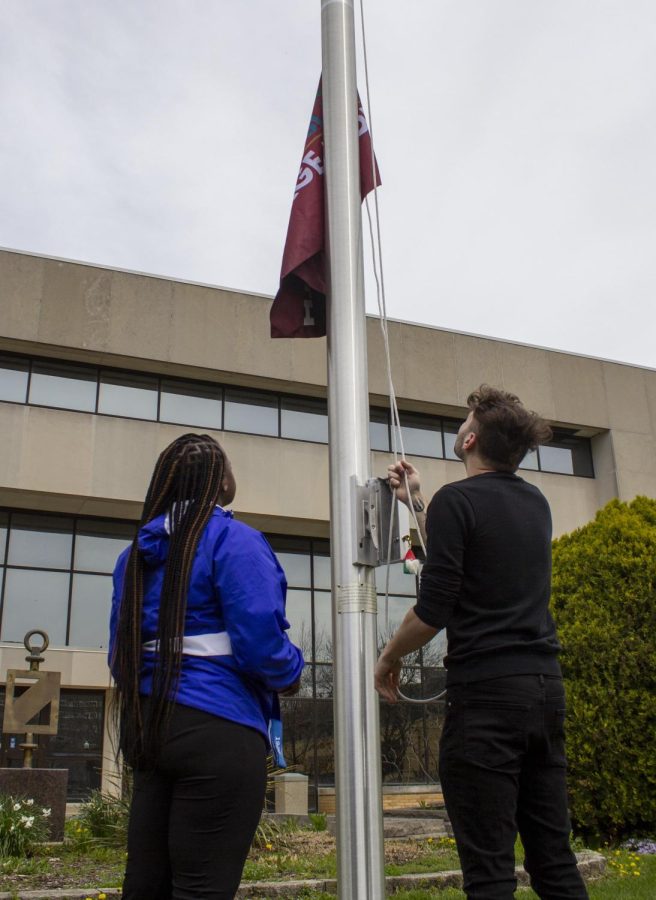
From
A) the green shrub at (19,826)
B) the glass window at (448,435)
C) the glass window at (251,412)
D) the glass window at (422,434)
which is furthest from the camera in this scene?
the glass window at (448,435)

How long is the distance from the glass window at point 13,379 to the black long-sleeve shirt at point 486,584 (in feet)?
51.0

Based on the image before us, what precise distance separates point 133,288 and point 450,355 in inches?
286

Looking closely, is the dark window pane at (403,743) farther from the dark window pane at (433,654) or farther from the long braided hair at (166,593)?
the long braided hair at (166,593)

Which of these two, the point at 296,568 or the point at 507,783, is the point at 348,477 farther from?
the point at 296,568

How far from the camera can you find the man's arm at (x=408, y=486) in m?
3.33

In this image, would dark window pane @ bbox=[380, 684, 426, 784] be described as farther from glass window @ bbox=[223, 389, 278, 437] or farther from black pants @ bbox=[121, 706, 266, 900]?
black pants @ bbox=[121, 706, 266, 900]

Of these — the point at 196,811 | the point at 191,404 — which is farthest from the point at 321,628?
the point at 196,811

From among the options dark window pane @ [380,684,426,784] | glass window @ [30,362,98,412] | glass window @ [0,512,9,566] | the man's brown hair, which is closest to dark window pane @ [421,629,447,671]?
dark window pane @ [380,684,426,784]

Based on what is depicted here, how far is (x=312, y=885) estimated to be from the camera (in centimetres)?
584

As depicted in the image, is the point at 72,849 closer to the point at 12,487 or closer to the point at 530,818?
the point at 530,818

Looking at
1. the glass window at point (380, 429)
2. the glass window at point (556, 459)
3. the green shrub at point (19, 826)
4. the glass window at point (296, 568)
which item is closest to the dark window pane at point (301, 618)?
the glass window at point (296, 568)

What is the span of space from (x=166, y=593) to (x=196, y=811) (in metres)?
0.58

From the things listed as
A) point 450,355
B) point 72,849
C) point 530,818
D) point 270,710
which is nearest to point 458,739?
point 530,818

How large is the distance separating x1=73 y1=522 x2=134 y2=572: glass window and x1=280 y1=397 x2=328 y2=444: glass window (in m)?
3.94
